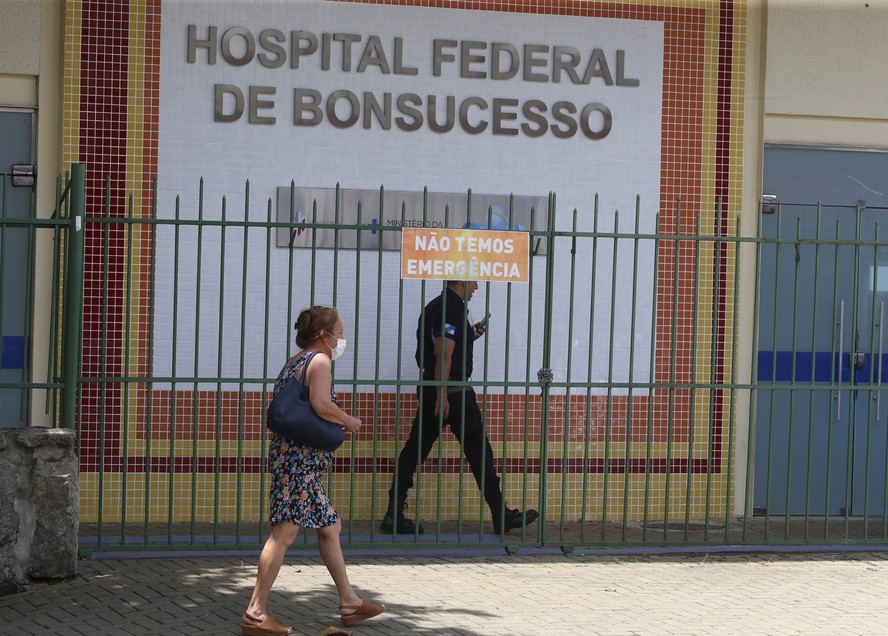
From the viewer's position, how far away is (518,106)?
8.94 metres

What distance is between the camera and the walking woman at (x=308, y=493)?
5.68 meters

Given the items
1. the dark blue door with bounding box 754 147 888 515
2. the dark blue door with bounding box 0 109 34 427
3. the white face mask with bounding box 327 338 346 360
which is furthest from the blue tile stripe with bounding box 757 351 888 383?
the dark blue door with bounding box 0 109 34 427

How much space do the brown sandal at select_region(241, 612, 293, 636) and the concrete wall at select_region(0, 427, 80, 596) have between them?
1463 mm

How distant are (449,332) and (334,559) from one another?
2283mm

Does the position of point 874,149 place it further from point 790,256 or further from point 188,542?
point 188,542

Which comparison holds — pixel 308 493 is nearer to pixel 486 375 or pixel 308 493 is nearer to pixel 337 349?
pixel 337 349

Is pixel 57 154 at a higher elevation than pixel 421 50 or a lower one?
lower

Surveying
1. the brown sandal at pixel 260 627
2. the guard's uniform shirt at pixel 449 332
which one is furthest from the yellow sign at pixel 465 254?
the brown sandal at pixel 260 627

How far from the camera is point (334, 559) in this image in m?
5.78

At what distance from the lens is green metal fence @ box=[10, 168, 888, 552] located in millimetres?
8273

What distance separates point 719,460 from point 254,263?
3561 mm

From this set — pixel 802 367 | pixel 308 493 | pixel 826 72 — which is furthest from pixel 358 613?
pixel 826 72

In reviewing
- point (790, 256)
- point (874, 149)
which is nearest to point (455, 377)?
point (790, 256)

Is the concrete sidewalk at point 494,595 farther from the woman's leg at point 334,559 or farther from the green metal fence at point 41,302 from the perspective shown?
the green metal fence at point 41,302
